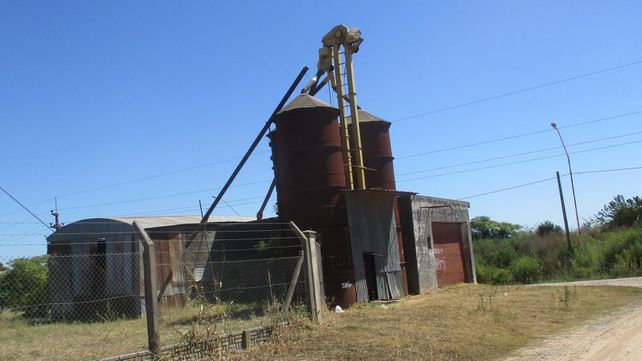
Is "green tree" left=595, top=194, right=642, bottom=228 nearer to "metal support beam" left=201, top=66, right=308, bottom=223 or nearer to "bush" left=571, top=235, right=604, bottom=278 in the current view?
"bush" left=571, top=235, right=604, bottom=278

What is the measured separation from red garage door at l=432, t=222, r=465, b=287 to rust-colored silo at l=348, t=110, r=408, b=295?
369 cm

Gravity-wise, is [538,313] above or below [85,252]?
below

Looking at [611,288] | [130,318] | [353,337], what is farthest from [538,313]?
[130,318]

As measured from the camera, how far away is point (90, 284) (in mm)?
22906

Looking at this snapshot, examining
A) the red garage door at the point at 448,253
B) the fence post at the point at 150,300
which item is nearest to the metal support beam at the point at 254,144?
the red garage door at the point at 448,253

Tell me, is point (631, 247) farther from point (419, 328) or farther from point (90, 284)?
point (90, 284)

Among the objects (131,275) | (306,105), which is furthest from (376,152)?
(131,275)

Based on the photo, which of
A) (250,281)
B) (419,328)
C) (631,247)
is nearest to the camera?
(419,328)

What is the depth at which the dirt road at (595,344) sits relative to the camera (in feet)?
30.0

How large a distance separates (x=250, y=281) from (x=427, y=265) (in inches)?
308

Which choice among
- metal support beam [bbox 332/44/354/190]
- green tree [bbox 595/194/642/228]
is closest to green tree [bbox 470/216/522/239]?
green tree [bbox 595/194/642/228]

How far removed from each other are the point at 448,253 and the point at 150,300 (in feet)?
69.6

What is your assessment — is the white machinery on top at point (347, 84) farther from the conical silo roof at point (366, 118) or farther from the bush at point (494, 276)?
the bush at point (494, 276)

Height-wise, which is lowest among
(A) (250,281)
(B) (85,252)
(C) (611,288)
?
(C) (611,288)
